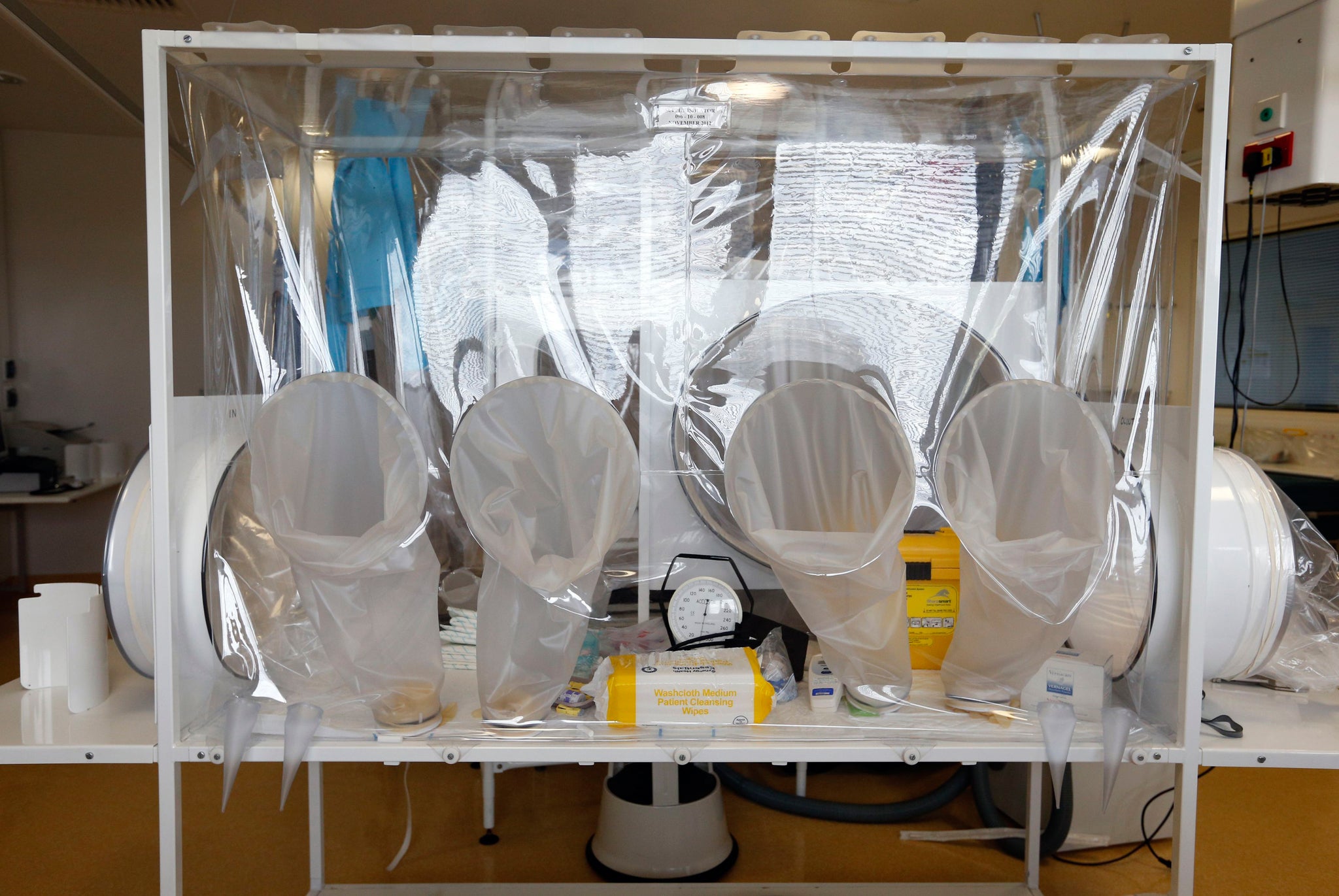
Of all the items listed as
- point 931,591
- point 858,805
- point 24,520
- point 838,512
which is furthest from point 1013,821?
point 24,520

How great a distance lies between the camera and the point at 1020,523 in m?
1.42

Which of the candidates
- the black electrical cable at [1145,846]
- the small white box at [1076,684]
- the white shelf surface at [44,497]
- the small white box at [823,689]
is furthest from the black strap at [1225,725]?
the white shelf surface at [44,497]

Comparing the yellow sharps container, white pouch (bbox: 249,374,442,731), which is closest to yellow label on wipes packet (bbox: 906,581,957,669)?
the yellow sharps container

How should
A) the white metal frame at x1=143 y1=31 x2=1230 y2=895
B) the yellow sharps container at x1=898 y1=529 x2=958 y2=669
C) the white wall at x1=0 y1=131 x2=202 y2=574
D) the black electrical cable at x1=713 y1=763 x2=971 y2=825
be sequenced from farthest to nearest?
1. the white wall at x1=0 y1=131 x2=202 y2=574
2. the black electrical cable at x1=713 y1=763 x2=971 y2=825
3. the yellow sharps container at x1=898 y1=529 x2=958 y2=669
4. the white metal frame at x1=143 y1=31 x2=1230 y2=895

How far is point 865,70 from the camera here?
135cm

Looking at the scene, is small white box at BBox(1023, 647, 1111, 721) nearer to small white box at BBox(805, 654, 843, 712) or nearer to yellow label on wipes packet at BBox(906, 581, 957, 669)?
yellow label on wipes packet at BBox(906, 581, 957, 669)

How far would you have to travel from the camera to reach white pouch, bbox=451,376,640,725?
1317 mm

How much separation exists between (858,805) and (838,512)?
49.9 inches

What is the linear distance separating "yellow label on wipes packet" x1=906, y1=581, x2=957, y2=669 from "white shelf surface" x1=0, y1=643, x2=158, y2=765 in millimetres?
1174

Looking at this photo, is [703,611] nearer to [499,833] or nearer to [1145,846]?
[499,833]

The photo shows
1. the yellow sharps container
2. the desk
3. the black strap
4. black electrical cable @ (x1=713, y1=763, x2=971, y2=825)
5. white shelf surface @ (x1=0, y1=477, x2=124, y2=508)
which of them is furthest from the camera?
the desk

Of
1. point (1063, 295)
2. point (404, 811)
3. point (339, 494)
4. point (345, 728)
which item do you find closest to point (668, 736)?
point (345, 728)

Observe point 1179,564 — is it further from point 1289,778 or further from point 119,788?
point 119,788

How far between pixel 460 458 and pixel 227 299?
41cm
